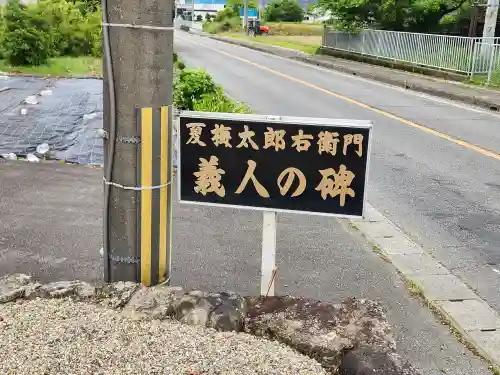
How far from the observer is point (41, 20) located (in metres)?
20.4

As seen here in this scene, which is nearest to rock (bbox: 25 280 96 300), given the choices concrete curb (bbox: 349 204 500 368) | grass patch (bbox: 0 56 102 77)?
concrete curb (bbox: 349 204 500 368)

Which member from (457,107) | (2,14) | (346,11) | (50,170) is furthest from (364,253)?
(346,11)

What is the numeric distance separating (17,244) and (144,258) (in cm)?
224

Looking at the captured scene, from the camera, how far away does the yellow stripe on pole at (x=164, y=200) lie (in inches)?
136

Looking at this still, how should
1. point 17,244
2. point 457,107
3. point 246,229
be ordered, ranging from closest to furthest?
point 17,244 → point 246,229 → point 457,107

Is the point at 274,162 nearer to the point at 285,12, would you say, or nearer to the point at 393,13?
the point at 393,13

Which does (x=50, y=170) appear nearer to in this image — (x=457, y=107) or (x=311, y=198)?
(x=311, y=198)

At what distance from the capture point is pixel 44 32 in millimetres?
19844

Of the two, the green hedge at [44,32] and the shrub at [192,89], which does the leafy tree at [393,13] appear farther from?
the shrub at [192,89]

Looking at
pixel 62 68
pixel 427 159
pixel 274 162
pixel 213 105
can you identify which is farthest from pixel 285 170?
pixel 62 68

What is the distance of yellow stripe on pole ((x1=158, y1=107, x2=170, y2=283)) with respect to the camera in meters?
3.45

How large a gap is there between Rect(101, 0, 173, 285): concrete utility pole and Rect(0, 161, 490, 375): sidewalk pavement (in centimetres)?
119

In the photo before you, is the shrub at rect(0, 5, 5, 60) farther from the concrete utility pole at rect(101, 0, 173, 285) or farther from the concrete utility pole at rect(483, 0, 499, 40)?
the concrete utility pole at rect(101, 0, 173, 285)

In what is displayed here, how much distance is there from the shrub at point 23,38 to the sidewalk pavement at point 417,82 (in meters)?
11.0
